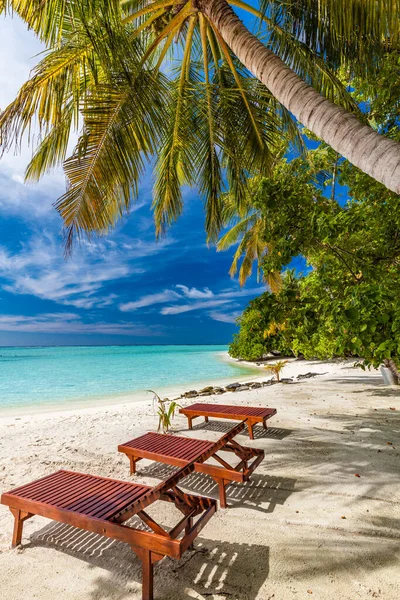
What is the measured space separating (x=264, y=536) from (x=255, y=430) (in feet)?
9.59

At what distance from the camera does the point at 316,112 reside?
262cm

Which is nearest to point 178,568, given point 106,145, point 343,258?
point 343,258

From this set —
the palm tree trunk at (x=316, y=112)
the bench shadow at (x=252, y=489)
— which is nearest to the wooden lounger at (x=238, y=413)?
the bench shadow at (x=252, y=489)

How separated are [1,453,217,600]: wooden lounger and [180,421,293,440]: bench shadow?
259 cm

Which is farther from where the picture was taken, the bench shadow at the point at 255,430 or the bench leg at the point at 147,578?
the bench shadow at the point at 255,430

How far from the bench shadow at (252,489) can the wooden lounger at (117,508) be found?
0.73m

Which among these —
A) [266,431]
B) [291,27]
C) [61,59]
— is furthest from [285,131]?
[266,431]

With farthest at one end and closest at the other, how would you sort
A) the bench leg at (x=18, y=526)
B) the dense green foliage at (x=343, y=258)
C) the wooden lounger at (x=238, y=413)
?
the wooden lounger at (x=238, y=413)
the bench leg at (x=18, y=526)
the dense green foliage at (x=343, y=258)

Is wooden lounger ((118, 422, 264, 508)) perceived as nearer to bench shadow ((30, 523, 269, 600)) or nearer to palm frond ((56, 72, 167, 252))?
bench shadow ((30, 523, 269, 600))

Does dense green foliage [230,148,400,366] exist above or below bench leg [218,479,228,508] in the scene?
above

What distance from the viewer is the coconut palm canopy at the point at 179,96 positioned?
2.87 m

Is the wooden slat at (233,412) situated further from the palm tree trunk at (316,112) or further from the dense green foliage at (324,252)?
the palm tree trunk at (316,112)

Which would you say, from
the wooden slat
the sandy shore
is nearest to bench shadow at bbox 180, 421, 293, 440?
the sandy shore

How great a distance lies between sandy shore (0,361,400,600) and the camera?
2010 mm
